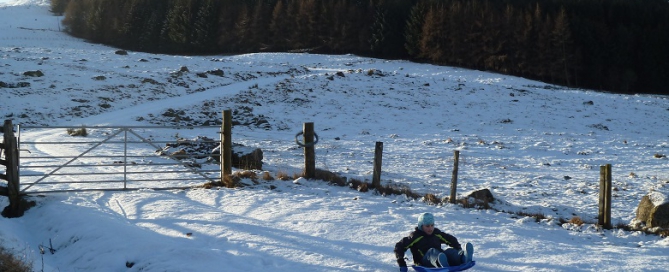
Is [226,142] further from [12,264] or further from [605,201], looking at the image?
[605,201]

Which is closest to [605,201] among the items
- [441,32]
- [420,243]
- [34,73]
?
[420,243]

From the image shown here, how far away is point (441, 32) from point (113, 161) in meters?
51.4

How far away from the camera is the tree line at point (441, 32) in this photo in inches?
2303

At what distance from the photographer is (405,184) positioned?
1506 cm

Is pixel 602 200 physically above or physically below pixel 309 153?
below

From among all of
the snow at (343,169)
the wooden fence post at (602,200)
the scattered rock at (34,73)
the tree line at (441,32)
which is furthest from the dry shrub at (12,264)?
Answer: the tree line at (441,32)

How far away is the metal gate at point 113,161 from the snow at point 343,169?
585 mm

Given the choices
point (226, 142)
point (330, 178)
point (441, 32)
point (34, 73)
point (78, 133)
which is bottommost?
point (330, 178)

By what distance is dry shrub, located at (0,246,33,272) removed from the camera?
707 centimetres

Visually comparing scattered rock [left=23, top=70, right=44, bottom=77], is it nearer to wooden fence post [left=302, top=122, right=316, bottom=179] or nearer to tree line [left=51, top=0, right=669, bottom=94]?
wooden fence post [left=302, top=122, right=316, bottom=179]

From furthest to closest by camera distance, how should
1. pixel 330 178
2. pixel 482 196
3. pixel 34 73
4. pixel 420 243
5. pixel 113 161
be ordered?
pixel 34 73 < pixel 113 161 < pixel 330 178 < pixel 482 196 < pixel 420 243

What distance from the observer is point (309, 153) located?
1275 centimetres

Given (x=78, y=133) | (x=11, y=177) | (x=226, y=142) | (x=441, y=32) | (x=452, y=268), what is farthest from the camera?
(x=441, y=32)

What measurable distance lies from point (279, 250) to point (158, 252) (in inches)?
67.1
